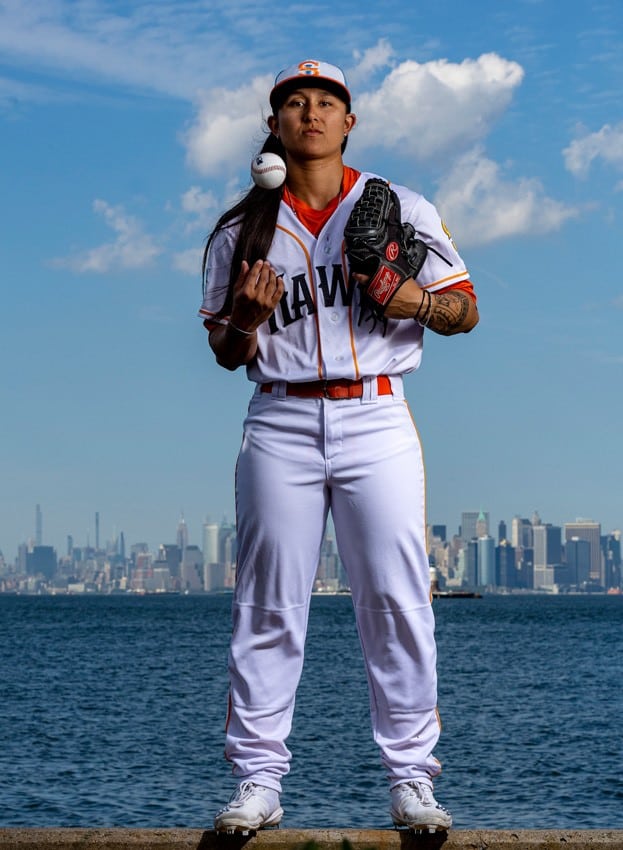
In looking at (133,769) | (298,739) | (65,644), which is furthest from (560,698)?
(65,644)

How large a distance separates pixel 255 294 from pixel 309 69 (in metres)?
0.96

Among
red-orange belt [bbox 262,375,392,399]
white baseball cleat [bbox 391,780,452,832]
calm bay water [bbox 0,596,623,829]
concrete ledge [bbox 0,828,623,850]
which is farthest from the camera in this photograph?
calm bay water [bbox 0,596,623,829]

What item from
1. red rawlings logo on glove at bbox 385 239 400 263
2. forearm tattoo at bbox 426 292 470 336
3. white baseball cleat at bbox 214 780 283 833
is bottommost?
white baseball cleat at bbox 214 780 283 833

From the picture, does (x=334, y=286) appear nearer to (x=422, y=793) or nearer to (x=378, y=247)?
(x=378, y=247)

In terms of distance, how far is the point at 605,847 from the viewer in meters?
4.70

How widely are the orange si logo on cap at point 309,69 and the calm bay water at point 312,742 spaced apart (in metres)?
15.7

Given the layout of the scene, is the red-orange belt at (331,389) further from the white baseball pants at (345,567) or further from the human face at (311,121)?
the human face at (311,121)

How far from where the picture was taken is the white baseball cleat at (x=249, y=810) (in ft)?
15.7

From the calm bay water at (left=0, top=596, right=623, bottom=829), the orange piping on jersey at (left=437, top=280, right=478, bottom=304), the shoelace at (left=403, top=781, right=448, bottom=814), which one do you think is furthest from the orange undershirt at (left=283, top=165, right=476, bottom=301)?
the calm bay water at (left=0, top=596, right=623, bottom=829)

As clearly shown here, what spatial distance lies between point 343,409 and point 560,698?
131ft

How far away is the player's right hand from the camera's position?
4961 millimetres

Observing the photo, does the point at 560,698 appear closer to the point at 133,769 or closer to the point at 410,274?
the point at 133,769

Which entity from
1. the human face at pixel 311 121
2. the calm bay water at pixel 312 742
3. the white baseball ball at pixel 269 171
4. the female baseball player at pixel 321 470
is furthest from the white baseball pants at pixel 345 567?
the calm bay water at pixel 312 742

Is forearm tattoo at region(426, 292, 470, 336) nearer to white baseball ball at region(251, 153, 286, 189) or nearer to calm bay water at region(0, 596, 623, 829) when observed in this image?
white baseball ball at region(251, 153, 286, 189)
